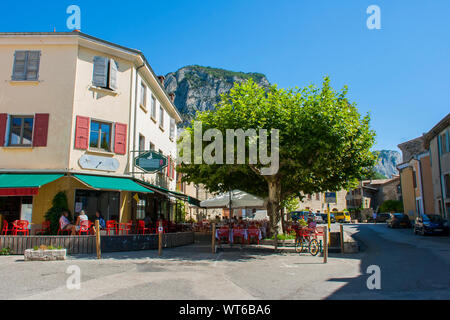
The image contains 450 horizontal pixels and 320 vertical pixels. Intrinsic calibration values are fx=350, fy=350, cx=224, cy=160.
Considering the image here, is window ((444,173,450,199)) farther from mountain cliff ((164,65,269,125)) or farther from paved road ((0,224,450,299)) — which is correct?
mountain cliff ((164,65,269,125))

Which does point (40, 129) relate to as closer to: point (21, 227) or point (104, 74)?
point (104, 74)

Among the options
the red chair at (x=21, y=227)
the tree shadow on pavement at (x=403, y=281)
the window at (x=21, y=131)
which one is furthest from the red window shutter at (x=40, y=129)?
the tree shadow on pavement at (x=403, y=281)

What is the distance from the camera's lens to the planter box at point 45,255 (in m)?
11.0

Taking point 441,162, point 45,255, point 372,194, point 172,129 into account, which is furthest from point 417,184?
point 372,194

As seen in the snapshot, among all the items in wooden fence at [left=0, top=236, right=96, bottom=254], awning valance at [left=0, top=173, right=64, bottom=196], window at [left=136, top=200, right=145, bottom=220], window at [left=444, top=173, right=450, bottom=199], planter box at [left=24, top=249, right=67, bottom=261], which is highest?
window at [left=444, top=173, right=450, bottom=199]

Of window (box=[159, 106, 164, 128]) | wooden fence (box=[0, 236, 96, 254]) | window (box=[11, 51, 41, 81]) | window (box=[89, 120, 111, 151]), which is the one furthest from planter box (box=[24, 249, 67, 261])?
window (box=[159, 106, 164, 128])

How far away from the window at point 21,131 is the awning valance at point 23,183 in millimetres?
1782

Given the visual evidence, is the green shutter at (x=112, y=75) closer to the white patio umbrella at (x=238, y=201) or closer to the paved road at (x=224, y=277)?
the white patio umbrella at (x=238, y=201)

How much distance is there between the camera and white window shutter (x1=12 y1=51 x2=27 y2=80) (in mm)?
16000

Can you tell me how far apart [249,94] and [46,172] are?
9234 mm

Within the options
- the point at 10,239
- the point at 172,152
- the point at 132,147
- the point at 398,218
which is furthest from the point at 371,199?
the point at 10,239

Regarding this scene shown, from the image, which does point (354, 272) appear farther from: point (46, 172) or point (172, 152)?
point (172, 152)

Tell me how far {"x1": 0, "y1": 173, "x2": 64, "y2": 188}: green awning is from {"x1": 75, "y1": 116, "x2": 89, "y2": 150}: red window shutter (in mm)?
1604
